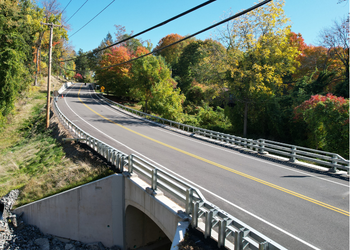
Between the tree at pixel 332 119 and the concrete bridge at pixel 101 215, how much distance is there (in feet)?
47.1

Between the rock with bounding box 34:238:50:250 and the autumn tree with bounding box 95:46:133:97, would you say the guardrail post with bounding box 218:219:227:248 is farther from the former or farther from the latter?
the autumn tree with bounding box 95:46:133:97

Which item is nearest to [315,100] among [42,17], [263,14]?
[263,14]

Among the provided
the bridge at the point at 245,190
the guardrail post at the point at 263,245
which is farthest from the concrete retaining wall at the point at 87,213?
the guardrail post at the point at 263,245

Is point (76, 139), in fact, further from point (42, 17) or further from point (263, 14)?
point (42, 17)

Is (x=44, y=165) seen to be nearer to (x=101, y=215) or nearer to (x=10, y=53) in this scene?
(x=101, y=215)

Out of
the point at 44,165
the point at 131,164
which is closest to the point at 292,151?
the point at 131,164

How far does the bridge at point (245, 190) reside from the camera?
6109mm

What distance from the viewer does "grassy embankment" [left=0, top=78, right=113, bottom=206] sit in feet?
43.4

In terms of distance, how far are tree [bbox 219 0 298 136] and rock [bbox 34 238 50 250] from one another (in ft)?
68.7

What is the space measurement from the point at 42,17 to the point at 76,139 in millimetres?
41688

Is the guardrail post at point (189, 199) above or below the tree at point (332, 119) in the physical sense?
below

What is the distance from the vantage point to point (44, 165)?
1686 centimetres

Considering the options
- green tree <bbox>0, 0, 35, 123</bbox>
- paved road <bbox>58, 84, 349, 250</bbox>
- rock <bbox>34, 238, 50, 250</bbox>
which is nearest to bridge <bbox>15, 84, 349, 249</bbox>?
paved road <bbox>58, 84, 349, 250</bbox>

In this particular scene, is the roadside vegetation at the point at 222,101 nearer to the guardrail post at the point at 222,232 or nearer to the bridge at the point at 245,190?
the bridge at the point at 245,190
